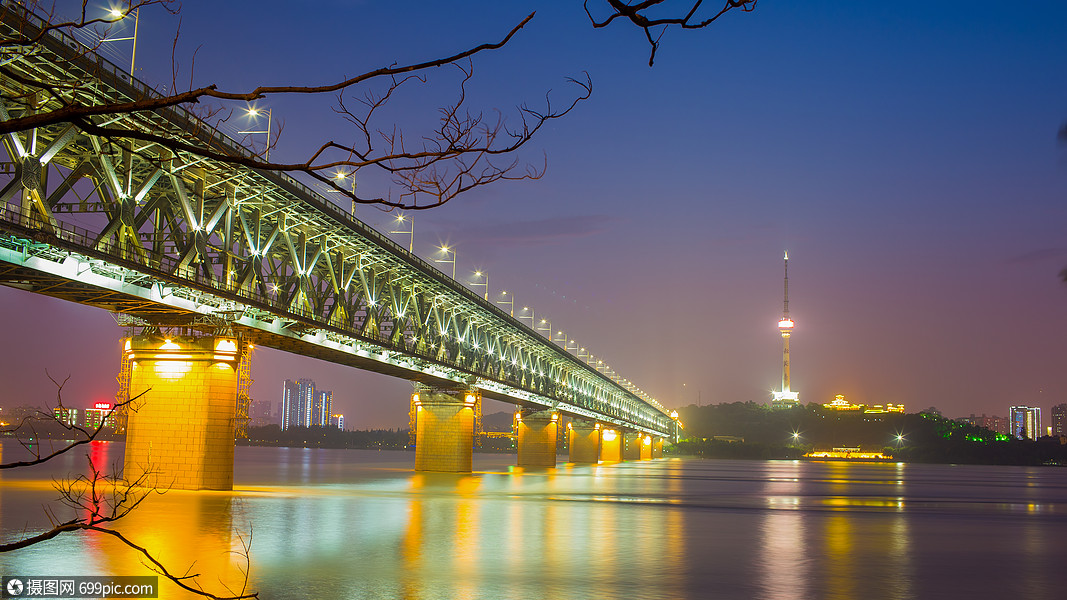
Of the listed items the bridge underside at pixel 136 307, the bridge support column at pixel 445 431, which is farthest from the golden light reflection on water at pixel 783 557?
the bridge support column at pixel 445 431

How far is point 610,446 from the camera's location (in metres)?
191

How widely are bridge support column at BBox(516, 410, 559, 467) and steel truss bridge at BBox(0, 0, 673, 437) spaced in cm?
4178

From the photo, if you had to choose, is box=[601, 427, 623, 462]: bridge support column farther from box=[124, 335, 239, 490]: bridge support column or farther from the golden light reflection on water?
box=[124, 335, 239, 490]: bridge support column

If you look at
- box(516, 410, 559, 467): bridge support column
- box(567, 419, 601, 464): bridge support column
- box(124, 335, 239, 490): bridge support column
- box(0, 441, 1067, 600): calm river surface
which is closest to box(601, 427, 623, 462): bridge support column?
box(567, 419, 601, 464): bridge support column

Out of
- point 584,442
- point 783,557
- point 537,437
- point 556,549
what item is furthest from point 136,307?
point 584,442

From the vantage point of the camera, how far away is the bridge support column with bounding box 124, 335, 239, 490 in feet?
149

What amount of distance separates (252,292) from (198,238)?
6004mm

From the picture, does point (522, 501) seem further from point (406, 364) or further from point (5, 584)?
point (5, 584)

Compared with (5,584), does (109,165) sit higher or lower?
higher

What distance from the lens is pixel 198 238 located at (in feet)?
144

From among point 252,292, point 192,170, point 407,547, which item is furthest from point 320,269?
point 407,547

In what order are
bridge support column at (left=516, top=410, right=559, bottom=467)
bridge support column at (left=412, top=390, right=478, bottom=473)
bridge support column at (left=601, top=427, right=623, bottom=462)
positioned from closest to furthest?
1. bridge support column at (left=412, top=390, right=478, bottom=473)
2. bridge support column at (left=516, top=410, right=559, bottom=467)
3. bridge support column at (left=601, top=427, right=623, bottom=462)

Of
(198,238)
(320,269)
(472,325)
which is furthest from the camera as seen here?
(472,325)

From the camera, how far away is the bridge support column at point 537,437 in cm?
13212
